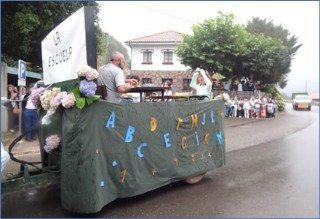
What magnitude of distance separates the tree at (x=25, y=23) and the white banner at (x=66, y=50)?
8415 millimetres

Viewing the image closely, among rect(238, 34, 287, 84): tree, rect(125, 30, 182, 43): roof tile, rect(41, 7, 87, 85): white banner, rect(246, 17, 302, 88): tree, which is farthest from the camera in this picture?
rect(246, 17, 302, 88): tree

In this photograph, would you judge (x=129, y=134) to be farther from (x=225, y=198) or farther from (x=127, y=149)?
(x=225, y=198)

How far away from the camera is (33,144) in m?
10.2

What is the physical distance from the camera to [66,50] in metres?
5.04

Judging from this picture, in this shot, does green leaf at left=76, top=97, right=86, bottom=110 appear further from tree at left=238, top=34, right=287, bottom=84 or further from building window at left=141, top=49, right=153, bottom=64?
building window at left=141, top=49, right=153, bottom=64

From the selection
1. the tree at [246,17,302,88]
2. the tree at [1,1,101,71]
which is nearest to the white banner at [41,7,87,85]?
the tree at [1,1,101,71]

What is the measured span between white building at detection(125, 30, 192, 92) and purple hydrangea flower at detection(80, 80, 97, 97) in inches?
1017

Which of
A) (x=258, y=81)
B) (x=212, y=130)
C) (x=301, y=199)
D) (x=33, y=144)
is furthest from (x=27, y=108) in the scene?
(x=258, y=81)

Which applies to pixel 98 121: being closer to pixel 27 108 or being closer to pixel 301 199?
pixel 301 199

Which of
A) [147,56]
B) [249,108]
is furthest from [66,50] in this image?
[147,56]

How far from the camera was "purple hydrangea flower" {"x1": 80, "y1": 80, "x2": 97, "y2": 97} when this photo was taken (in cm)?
435

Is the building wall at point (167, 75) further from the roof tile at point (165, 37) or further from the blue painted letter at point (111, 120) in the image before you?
the blue painted letter at point (111, 120)

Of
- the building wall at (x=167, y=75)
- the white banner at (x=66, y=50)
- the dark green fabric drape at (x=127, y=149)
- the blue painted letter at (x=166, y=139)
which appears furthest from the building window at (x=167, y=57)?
the blue painted letter at (x=166, y=139)

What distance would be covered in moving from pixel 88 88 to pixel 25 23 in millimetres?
10151
